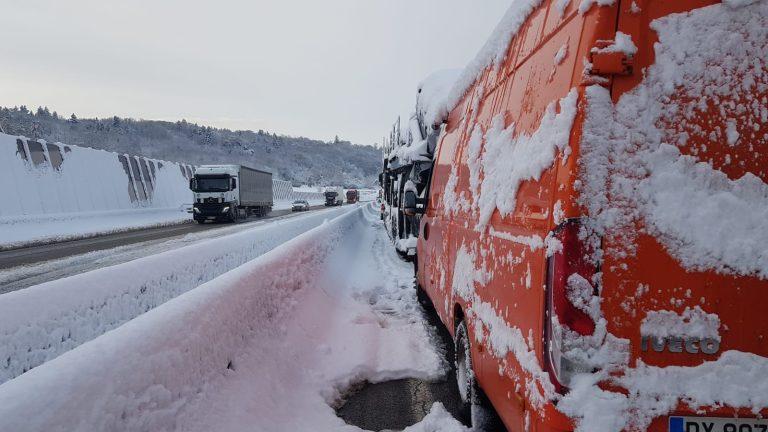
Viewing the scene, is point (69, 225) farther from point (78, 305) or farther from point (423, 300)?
point (423, 300)

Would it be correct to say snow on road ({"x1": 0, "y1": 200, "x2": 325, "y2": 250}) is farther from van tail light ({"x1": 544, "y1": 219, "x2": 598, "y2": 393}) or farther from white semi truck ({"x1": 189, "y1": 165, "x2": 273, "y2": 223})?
van tail light ({"x1": 544, "y1": 219, "x2": 598, "y2": 393})

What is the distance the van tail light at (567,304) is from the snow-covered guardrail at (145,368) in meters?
1.85

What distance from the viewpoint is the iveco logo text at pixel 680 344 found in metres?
1.67

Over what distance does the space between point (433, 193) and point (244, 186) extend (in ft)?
84.6

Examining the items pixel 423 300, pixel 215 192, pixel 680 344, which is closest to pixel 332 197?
pixel 215 192

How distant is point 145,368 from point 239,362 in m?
1.33

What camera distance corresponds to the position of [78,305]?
14.6 feet

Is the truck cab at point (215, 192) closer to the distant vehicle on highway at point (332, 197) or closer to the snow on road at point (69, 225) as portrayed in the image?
the snow on road at point (69, 225)

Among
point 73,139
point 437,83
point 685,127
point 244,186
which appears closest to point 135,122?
point 73,139

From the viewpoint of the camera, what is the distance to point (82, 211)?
2158 centimetres

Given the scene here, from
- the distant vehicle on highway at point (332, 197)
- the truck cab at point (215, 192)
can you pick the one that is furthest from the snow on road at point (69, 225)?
the distant vehicle on highway at point (332, 197)

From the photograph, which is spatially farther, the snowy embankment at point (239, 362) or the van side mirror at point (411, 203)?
the van side mirror at point (411, 203)

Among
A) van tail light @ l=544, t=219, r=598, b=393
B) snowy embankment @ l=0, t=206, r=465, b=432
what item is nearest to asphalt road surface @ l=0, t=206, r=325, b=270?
snowy embankment @ l=0, t=206, r=465, b=432

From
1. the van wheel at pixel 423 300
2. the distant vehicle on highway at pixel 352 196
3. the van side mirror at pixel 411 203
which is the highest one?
the van side mirror at pixel 411 203
